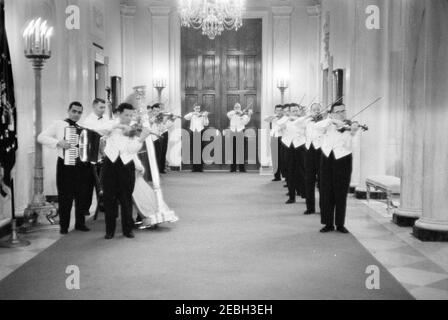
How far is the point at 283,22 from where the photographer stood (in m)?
16.0

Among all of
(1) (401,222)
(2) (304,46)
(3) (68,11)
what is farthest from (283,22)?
(1) (401,222)

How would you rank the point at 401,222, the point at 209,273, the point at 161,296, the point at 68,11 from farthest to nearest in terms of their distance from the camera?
the point at 68,11, the point at 401,222, the point at 209,273, the point at 161,296

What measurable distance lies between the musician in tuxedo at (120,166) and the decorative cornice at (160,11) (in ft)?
30.5

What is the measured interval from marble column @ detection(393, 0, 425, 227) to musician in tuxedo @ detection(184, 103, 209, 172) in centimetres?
825

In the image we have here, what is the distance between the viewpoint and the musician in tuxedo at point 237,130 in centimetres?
1565

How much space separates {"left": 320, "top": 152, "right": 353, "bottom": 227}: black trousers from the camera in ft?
24.8

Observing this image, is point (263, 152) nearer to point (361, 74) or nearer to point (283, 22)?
point (283, 22)

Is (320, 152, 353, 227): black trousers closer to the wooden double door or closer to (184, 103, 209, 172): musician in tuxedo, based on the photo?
(184, 103, 209, 172): musician in tuxedo

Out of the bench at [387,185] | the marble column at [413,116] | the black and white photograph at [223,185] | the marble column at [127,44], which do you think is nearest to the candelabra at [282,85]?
the black and white photograph at [223,185]

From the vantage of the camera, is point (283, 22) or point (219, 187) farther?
point (283, 22)

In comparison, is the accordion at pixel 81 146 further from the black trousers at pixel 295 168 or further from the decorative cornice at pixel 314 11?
the decorative cornice at pixel 314 11

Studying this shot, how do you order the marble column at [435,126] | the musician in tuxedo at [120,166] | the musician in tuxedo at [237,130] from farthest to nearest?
the musician in tuxedo at [237,130], the musician in tuxedo at [120,166], the marble column at [435,126]

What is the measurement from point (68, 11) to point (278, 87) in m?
6.62

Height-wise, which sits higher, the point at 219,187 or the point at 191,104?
the point at 191,104
